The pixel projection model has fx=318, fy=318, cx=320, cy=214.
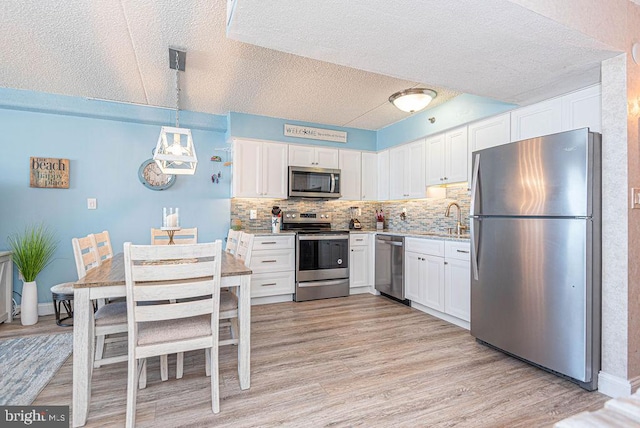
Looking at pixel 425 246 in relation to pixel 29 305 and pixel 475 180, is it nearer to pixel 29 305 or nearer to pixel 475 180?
pixel 475 180

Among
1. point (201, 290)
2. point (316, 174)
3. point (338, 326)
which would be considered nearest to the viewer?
point (201, 290)

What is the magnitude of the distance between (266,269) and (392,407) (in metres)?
2.48

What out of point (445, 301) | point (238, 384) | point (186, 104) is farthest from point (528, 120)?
point (186, 104)

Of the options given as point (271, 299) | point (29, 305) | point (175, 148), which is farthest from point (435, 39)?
point (29, 305)

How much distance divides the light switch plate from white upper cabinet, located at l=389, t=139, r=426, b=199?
214 centimetres

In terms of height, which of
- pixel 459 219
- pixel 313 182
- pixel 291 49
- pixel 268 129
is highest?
pixel 268 129

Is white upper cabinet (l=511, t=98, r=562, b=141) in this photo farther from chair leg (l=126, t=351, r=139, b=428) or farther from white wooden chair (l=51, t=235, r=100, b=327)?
white wooden chair (l=51, t=235, r=100, b=327)

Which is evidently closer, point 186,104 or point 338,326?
point 338,326

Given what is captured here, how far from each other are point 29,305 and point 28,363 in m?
1.22

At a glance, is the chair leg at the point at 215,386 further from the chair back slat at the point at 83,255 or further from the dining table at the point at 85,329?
the chair back slat at the point at 83,255

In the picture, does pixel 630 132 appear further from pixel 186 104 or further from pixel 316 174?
pixel 186 104

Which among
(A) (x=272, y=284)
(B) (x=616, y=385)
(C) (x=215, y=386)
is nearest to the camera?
(C) (x=215, y=386)

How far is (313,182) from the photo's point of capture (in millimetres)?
4504

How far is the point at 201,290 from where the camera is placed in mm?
1780
